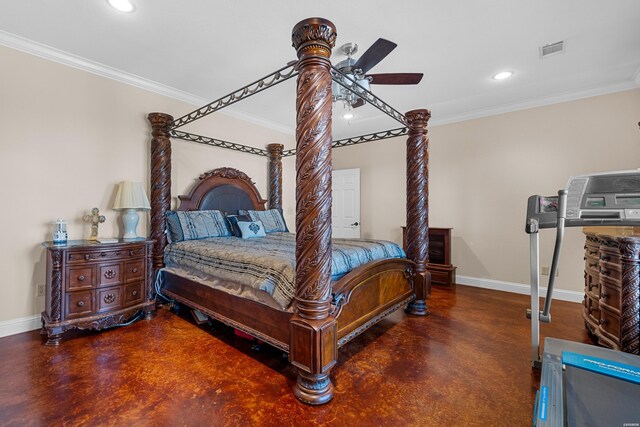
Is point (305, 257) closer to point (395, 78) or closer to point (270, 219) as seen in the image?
point (395, 78)

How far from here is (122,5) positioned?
2.10 meters

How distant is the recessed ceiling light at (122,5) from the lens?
2.06 m

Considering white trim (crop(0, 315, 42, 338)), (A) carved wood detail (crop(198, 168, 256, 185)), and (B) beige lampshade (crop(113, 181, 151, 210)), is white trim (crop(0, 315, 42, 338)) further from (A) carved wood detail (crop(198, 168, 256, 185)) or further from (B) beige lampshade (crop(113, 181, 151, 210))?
(A) carved wood detail (crop(198, 168, 256, 185))

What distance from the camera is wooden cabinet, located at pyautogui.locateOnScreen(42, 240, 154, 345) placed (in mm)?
2379

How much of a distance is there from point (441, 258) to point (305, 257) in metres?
3.39

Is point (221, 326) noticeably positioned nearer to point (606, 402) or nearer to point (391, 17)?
point (606, 402)

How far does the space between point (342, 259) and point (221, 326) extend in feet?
5.17

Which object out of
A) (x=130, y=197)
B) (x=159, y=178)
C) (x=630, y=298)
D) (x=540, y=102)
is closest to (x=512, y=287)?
(x=630, y=298)

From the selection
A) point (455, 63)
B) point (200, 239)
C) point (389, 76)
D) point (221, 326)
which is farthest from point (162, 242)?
point (455, 63)

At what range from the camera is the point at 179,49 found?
269 cm

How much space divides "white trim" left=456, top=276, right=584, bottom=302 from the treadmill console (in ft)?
9.69

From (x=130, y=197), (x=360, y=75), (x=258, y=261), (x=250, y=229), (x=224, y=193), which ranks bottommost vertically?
(x=258, y=261)

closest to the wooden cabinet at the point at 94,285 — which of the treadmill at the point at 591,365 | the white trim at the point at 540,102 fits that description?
the treadmill at the point at 591,365

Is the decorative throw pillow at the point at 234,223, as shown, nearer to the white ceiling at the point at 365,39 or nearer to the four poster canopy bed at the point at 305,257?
the four poster canopy bed at the point at 305,257
